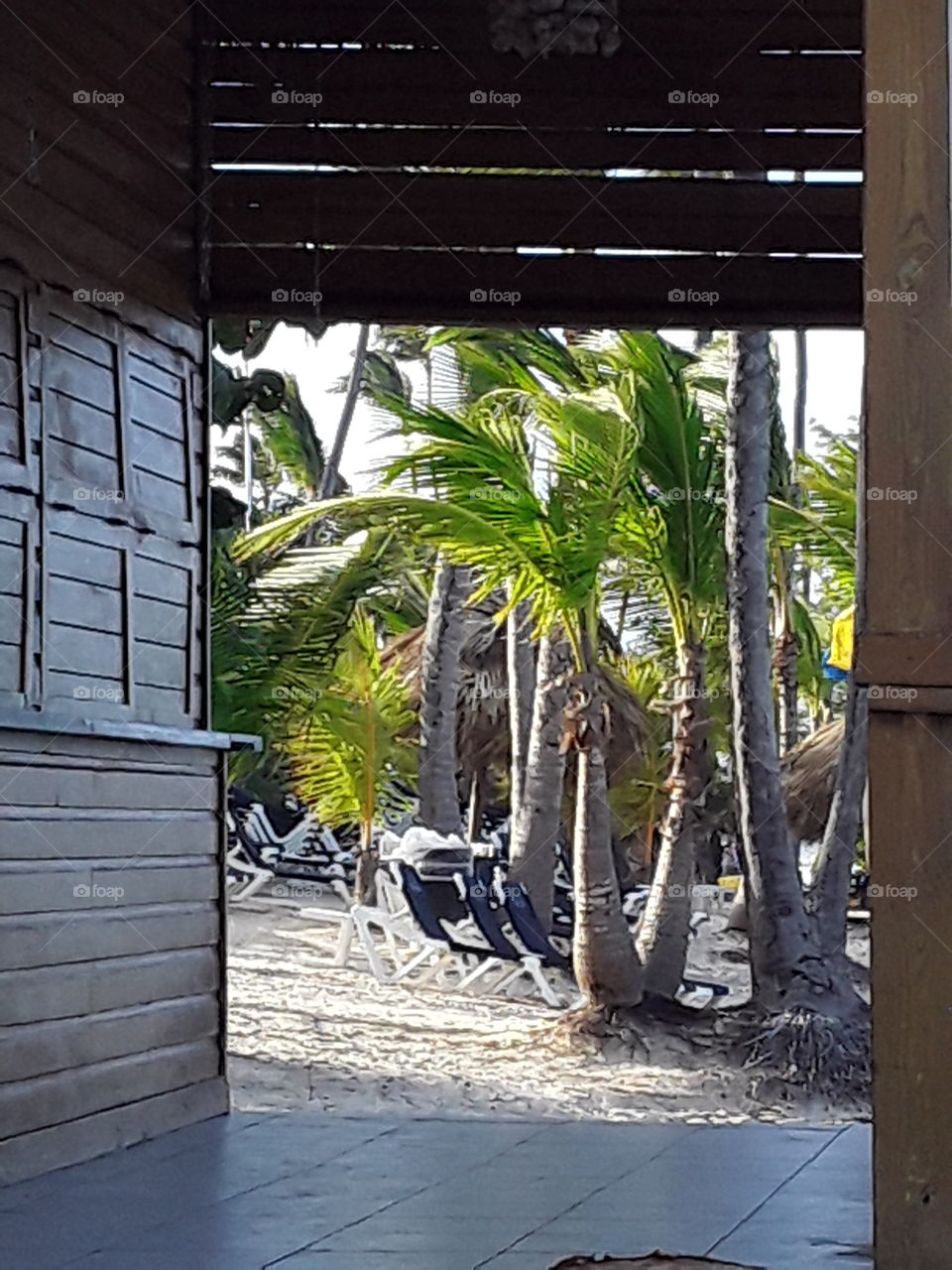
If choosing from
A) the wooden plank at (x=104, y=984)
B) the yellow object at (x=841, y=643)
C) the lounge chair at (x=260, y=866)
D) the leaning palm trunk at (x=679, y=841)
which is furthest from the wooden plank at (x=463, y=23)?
the lounge chair at (x=260, y=866)

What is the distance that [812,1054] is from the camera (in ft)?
43.1

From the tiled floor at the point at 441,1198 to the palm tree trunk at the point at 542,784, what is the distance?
33.8ft

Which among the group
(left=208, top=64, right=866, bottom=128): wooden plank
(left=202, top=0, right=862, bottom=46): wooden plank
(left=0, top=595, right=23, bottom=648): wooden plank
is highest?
(left=202, top=0, right=862, bottom=46): wooden plank

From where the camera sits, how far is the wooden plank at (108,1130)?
15.0ft

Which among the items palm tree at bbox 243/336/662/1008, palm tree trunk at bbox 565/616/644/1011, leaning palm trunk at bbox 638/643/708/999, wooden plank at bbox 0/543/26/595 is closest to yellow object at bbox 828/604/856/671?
leaning palm trunk at bbox 638/643/708/999

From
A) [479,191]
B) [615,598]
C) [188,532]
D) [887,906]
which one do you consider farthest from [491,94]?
[615,598]

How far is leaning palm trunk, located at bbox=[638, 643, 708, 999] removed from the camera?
1380cm

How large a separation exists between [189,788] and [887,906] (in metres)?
3.26

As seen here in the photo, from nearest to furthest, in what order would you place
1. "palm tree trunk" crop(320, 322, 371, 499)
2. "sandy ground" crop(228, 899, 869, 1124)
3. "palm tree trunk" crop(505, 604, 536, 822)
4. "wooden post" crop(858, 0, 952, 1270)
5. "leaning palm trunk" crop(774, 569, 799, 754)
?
"wooden post" crop(858, 0, 952, 1270) → "sandy ground" crop(228, 899, 869, 1124) → "palm tree trunk" crop(505, 604, 536, 822) → "leaning palm trunk" crop(774, 569, 799, 754) → "palm tree trunk" crop(320, 322, 371, 499)

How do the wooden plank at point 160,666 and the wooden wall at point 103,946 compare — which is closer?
the wooden wall at point 103,946

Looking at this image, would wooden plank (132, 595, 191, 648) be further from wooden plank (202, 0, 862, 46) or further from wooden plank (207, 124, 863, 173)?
wooden plank (202, 0, 862, 46)

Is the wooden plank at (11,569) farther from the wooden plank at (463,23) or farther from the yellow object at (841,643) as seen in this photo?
the yellow object at (841,643)

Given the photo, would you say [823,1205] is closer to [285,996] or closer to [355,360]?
[285,996]

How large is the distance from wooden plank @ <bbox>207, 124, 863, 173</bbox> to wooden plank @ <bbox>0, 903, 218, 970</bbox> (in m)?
2.45
